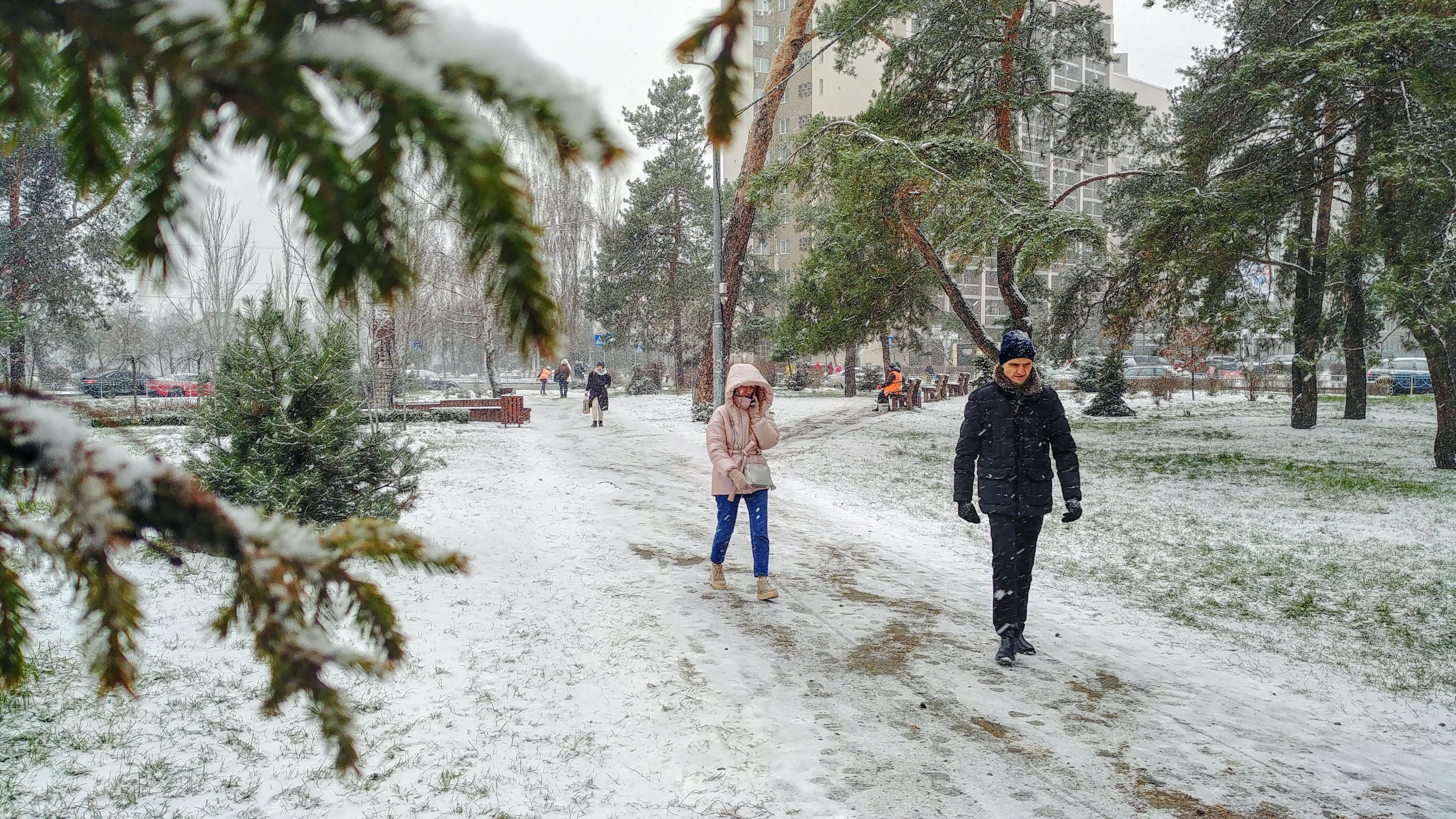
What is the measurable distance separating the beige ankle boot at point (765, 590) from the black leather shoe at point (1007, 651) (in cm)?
188

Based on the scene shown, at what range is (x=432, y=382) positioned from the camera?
42562 millimetres

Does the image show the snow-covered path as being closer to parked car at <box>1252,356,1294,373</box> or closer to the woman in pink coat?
the woman in pink coat

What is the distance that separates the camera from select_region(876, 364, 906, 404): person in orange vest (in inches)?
1065

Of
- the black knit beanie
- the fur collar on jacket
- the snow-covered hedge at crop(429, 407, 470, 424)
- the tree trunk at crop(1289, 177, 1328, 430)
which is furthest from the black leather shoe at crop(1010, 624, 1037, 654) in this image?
the snow-covered hedge at crop(429, 407, 470, 424)

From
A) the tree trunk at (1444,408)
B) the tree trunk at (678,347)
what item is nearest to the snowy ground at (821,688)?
the tree trunk at (1444,408)

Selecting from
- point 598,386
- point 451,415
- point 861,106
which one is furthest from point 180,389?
point 861,106

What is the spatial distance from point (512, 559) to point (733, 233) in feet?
50.0

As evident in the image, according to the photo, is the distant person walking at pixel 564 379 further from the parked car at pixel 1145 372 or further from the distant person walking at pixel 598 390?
the parked car at pixel 1145 372

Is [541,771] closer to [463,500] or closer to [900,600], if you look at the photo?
[900,600]

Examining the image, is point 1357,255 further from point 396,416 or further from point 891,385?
point 891,385

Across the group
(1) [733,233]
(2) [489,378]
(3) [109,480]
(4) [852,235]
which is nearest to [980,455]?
(3) [109,480]

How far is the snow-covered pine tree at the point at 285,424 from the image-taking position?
6.30 meters

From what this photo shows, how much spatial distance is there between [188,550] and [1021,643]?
211 inches

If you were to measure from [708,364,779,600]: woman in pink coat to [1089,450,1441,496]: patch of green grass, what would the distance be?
10063 mm
